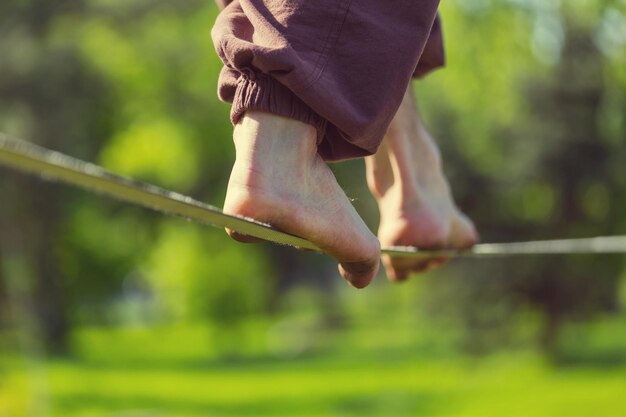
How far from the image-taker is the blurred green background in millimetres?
14250

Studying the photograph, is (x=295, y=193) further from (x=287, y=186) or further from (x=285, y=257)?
(x=285, y=257)

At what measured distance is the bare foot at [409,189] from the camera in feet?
5.33

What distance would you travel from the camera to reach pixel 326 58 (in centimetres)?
105

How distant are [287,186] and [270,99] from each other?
87 mm

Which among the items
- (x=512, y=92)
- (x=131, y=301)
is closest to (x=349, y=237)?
(x=512, y=92)

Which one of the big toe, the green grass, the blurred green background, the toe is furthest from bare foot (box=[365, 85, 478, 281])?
the green grass

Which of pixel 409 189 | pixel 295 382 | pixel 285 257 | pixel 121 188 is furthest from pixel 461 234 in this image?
pixel 285 257

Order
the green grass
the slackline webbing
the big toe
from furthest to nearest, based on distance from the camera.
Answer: the green grass
the big toe
the slackline webbing

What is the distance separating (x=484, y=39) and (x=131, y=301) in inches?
816

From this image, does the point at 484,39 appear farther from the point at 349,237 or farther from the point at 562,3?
the point at 349,237

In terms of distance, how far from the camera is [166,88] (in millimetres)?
23438

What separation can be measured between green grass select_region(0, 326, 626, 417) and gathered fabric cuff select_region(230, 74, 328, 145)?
11.3 metres

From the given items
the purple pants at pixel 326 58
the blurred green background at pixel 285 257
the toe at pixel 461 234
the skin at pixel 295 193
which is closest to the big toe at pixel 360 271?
the skin at pixel 295 193

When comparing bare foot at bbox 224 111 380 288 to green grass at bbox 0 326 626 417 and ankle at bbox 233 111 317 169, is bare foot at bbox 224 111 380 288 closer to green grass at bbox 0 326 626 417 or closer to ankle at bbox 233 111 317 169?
ankle at bbox 233 111 317 169
